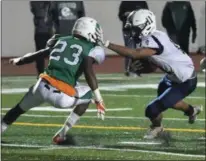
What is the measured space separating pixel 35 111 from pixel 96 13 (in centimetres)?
720

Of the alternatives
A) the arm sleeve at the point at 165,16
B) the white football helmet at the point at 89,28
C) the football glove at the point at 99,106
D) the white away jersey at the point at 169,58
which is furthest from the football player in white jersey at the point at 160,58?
the arm sleeve at the point at 165,16

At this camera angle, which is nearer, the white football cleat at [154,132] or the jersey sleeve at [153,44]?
the jersey sleeve at [153,44]

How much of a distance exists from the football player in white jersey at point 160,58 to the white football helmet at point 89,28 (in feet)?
0.44

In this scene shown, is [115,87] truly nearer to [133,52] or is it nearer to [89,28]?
[133,52]

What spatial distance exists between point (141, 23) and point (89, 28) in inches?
25.7

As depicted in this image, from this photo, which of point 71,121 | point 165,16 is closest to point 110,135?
point 71,121

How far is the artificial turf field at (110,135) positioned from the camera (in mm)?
7145

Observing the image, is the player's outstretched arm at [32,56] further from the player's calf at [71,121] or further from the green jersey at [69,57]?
the player's calf at [71,121]

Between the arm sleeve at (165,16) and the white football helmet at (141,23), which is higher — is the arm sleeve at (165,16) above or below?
below

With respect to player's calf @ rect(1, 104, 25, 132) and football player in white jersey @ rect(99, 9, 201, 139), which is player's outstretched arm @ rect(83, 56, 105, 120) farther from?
player's calf @ rect(1, 104, 25, 132)

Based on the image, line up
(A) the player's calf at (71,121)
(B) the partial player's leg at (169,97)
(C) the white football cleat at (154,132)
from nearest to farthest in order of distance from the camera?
(A) the player's calf at (71,121) → (B) the partial player's leg at (169,97) → (C) the white football cleat at (154,132)

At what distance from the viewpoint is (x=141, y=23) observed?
6.83 meters

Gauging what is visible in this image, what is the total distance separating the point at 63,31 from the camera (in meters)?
16.4

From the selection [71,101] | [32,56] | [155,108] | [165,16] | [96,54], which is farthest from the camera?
[165,16]
